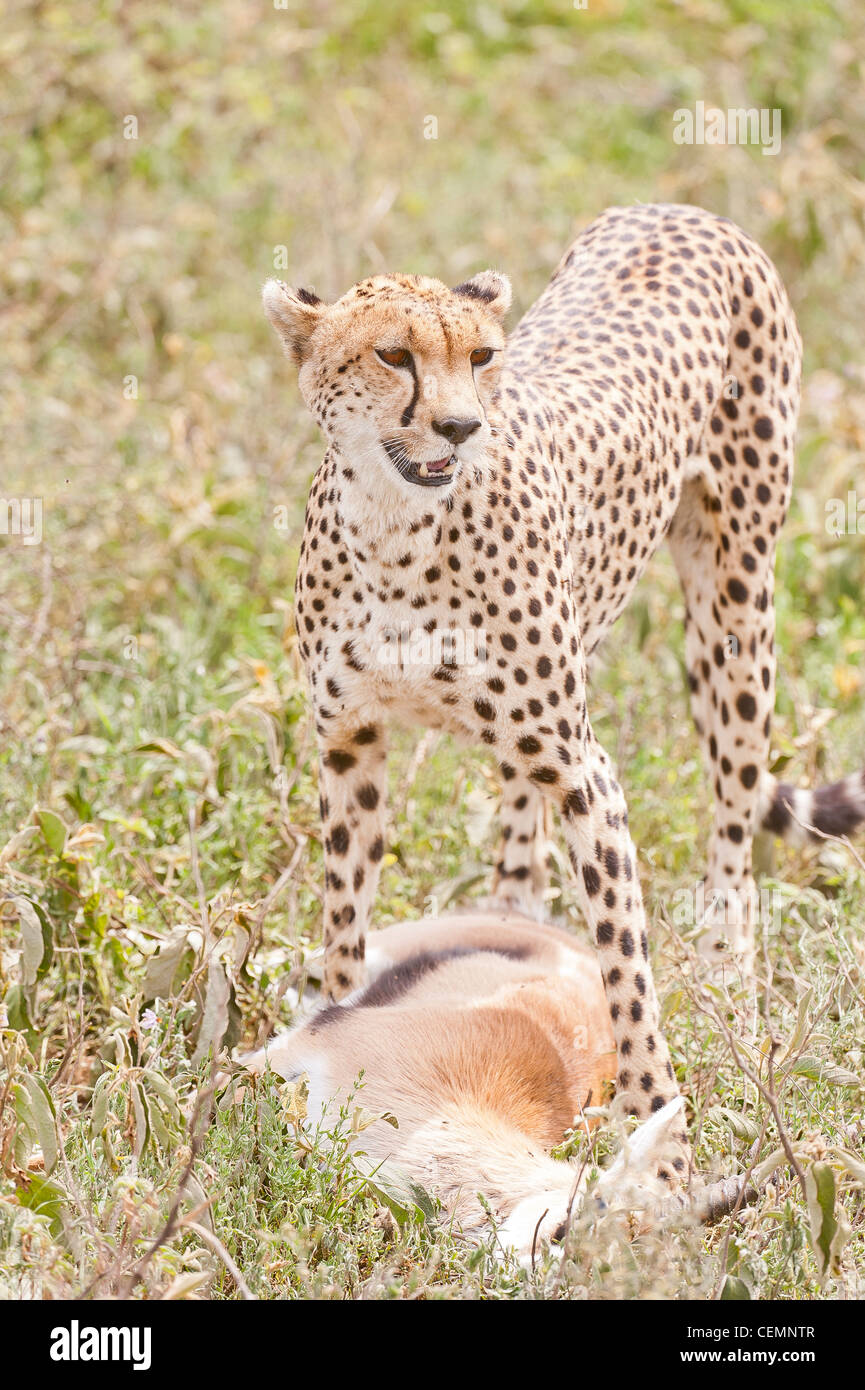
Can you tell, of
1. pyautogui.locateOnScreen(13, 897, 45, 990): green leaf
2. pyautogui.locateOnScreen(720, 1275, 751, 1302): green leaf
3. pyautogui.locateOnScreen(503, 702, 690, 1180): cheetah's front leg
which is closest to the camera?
pyautogui.locateOnScreen(720, 1275, 751, 1302): green leaf

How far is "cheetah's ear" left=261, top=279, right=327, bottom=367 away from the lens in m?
3.21

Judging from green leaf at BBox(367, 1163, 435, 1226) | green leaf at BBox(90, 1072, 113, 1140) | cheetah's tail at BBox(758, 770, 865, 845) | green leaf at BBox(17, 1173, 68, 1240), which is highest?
cheetah's tail at BBox(758, 770, 865, 845)

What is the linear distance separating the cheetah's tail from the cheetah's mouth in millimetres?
1465

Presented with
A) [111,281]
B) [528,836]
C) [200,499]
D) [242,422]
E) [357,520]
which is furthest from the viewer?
[111,281]

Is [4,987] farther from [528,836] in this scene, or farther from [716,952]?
[716,952]

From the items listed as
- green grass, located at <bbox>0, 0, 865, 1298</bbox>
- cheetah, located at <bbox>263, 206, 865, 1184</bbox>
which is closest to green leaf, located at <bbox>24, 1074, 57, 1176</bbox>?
green grass, located at <bbox>0, 0, 865, 1298</bbox>

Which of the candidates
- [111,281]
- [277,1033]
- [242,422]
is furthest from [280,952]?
[111,281]

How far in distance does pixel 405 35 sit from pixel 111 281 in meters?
3.67

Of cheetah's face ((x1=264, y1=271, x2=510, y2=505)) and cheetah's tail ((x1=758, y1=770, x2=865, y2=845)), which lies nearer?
cheetah's face ((x1=264, y1=271, x2=510, y2=505))

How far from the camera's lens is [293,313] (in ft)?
10.6

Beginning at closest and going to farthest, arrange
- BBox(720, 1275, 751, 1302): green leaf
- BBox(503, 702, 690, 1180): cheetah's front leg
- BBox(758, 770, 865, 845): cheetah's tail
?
BBox(720, 1275, 751, 1302): green leaf, BBox(503, 702, 690, 1180): cheetah's front leg, BBox(758, 770, 865, 845): cheetah's tail

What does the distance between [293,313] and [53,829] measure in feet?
3.99

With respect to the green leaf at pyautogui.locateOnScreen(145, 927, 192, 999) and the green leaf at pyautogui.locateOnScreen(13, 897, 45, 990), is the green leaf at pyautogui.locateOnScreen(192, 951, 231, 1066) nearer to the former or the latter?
the green leaf at pyautogui.locateOnScreen(145, 927, 192, 999)

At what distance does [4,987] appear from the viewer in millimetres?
3646
